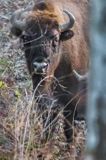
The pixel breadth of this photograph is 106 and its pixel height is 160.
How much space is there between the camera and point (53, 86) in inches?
265

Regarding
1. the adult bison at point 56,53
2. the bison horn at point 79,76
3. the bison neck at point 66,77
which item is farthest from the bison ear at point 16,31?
the bison horn at point 79,76

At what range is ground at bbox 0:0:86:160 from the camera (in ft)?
17.3

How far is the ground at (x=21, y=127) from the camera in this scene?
527cm

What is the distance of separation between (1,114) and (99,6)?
537cm

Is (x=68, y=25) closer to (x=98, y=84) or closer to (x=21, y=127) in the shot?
(x=21, y=127)

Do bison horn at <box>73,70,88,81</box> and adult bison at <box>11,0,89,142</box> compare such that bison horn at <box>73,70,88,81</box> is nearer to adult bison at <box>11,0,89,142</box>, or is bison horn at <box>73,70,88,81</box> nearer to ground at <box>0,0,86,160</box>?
adult bison at <box>11,0,89,142</box>

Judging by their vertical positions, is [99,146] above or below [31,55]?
above

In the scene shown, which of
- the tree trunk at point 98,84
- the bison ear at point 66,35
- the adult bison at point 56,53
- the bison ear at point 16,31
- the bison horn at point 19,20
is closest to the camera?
the tree trunk at point 98,84

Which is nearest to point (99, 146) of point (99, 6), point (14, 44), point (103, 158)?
point (103, 158)

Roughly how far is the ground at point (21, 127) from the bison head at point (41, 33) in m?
0.44

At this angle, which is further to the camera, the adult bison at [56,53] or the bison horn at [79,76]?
the bison horn at [79,76]

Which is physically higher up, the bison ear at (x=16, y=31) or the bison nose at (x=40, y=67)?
the bison ear at (x=16, y=31)

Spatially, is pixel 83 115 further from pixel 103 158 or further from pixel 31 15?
pixel 103 158

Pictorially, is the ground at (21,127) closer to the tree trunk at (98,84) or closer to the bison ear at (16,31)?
the bison ear at (16,31)
